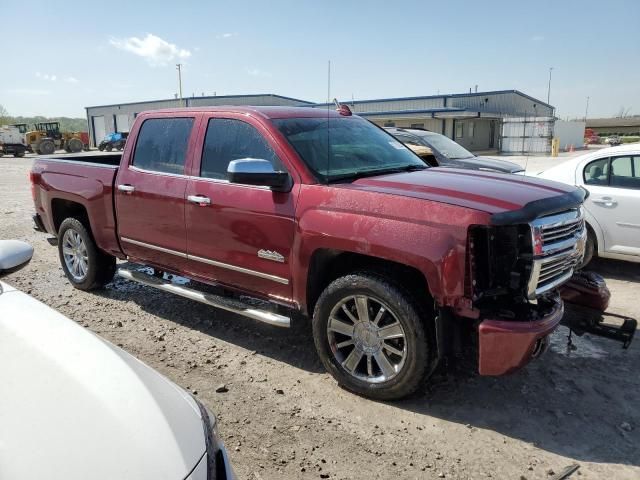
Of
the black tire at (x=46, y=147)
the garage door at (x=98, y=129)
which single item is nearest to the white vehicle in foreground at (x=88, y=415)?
the black tire at (x=46, y=147)

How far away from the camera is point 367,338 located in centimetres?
358

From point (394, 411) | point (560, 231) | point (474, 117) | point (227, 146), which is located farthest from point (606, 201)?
point (474, 117)

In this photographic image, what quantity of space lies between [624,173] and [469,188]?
388cm

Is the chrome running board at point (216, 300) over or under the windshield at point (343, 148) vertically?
under

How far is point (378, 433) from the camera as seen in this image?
3240mm

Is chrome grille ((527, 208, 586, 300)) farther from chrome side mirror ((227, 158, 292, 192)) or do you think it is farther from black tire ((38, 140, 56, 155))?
black tire ((38, 140, 56, 155))

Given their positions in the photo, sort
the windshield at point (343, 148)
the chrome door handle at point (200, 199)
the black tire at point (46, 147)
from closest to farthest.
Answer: the windshield at point (343, 148) < the chrome door handle at point (200, 199) < the black tire at point (46, 147)

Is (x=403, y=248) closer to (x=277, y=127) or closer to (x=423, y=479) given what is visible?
(x=423, y=479)

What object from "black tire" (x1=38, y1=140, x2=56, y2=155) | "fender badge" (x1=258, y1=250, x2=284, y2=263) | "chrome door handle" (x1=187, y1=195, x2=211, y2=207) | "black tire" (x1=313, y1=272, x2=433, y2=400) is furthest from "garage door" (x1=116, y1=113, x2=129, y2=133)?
"black tire" (x1=313, y1=272, x2=433, y2=400)

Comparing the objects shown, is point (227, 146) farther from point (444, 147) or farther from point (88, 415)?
point (444, 147)

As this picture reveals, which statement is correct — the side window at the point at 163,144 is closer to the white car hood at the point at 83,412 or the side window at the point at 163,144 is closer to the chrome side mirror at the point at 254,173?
the chrome side mirror at the point at 254,173

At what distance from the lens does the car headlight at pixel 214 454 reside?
5.94 ft

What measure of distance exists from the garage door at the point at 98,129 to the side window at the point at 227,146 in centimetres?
6102

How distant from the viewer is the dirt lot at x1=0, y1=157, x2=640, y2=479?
296 cm
